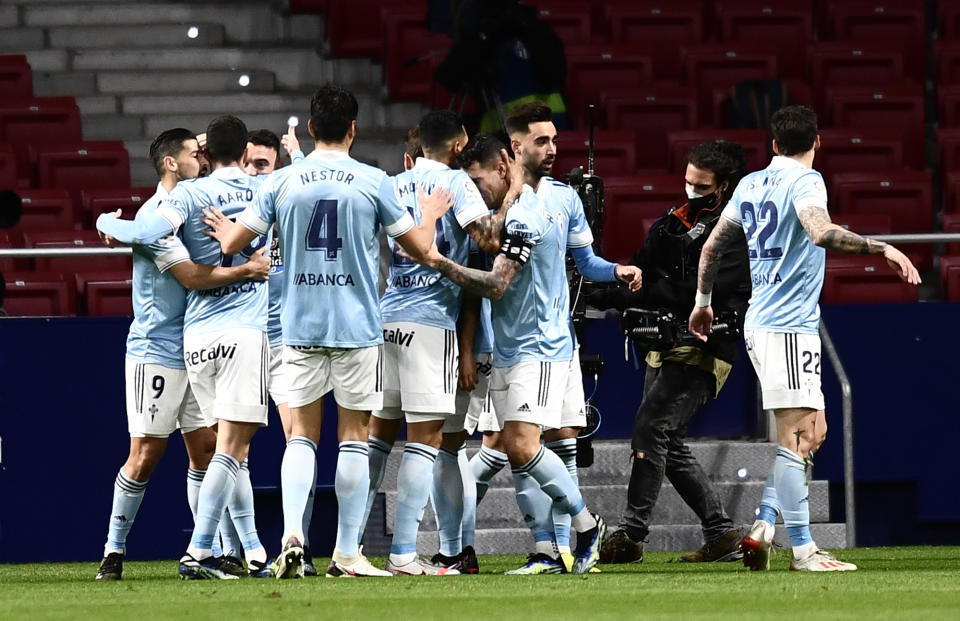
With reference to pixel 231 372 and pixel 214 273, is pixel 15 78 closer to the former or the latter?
pixel 214 273

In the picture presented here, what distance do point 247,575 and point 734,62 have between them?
7024mm

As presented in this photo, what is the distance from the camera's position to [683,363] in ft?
27.6

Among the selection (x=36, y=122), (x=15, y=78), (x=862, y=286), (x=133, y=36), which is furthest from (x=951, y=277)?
(x=15, y=78)

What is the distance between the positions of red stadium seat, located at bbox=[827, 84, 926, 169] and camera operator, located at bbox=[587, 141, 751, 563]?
449 centimetres

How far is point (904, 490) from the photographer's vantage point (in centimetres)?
1012

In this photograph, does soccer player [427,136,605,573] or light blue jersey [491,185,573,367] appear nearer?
soccer player [427,136,605,573]

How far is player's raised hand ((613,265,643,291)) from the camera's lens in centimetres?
756

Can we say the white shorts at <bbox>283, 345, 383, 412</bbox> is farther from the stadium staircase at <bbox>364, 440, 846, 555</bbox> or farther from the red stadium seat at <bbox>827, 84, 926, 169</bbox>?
the red stadium seat at <bbox>827, 84, 926, 169</bbox>

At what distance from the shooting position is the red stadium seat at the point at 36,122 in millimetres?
12508

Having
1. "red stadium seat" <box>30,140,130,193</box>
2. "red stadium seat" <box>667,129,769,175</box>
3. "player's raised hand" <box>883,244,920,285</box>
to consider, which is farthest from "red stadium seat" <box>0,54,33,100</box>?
"player's raised hand" <box>883,244,920,285</box>

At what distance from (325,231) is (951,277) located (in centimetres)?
535

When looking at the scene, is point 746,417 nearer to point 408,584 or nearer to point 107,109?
point 408,584

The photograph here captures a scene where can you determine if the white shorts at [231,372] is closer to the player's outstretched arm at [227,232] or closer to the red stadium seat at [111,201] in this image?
the player's outstretched arm at [227,232]

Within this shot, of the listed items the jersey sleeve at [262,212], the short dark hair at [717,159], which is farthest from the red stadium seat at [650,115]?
the jersey sleeve at [262,212]
